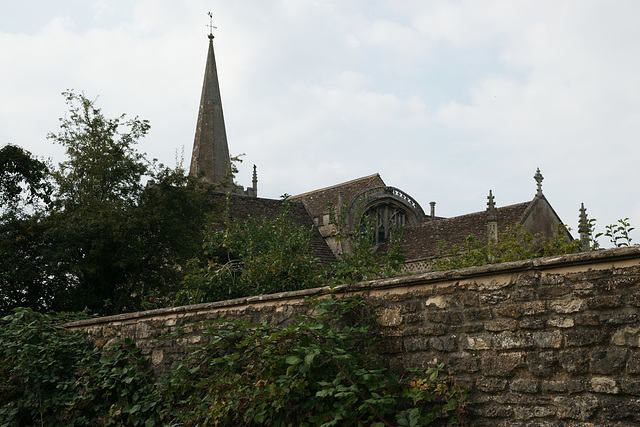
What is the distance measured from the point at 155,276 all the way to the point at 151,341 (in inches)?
555

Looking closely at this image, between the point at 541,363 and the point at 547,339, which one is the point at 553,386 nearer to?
the point at 541,363

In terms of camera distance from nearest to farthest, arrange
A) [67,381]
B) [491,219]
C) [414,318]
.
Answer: [414,318], [67,381], [491,219]

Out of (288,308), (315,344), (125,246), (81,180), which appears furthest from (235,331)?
(81,180)

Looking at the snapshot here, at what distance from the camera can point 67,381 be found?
793cm

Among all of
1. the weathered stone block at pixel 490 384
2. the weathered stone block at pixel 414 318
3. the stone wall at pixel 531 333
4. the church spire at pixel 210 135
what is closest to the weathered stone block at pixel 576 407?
the stone wall at pixel 531 333

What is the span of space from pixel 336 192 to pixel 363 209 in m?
6.28

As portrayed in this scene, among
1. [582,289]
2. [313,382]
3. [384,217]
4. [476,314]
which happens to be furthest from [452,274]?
[384,217]

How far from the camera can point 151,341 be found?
7.61 meters

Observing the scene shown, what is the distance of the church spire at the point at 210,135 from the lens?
44.3 metres

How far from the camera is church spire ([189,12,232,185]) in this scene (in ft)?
145

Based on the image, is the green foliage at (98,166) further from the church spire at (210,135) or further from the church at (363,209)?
the church spire at (210,135)

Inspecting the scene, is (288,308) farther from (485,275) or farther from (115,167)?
(115,167)

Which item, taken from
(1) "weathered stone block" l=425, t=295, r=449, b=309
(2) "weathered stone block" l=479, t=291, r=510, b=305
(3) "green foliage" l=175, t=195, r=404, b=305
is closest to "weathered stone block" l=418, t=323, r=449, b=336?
(1) "weathered stone block" l=425, t=295, r=449, b=309

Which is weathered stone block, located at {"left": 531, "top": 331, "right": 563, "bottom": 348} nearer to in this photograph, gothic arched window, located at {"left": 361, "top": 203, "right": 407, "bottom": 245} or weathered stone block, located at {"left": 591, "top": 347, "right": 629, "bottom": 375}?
weathered stone block, located at {"left": 591, "top": 347, "right": 629, "bottom": 375}
